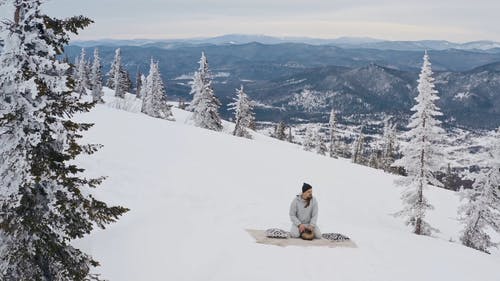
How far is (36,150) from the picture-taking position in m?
7.41

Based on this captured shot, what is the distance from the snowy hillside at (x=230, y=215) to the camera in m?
11.6

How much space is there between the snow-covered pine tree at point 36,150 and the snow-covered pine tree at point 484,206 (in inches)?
990

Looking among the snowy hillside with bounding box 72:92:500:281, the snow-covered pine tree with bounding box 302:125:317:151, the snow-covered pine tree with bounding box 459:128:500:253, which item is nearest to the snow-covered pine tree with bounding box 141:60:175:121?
the snow-covered pine tree with bounding box 302:125:317:151

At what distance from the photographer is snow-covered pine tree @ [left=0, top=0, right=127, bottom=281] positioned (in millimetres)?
7059

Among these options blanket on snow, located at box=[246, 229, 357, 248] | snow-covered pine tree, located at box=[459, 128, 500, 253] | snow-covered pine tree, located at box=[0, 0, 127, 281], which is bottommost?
snow-covered pine tree, located at box=[459, 128, 500, 253]

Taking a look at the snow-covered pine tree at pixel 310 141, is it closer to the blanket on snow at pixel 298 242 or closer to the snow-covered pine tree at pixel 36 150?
the blanket on snow at pixel 298 242

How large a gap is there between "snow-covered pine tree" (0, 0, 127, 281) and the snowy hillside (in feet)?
11.4

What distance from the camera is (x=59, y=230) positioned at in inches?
309

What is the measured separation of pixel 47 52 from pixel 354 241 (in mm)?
11079

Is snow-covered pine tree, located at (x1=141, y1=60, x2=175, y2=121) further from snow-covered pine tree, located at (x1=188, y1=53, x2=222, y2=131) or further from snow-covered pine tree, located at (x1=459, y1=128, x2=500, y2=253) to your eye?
snow-covered pine tree, located at (x1=459, y1=128, x2=500, y2=253)

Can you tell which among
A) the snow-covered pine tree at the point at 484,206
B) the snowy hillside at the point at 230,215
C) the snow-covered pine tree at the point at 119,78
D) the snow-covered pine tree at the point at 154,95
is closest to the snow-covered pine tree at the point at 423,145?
the snowy hillside at the point at 230,215

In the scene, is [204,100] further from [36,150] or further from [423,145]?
[36,150]

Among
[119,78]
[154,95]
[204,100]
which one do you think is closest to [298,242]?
[204,100]

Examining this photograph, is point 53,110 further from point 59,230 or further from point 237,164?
point 237,164
